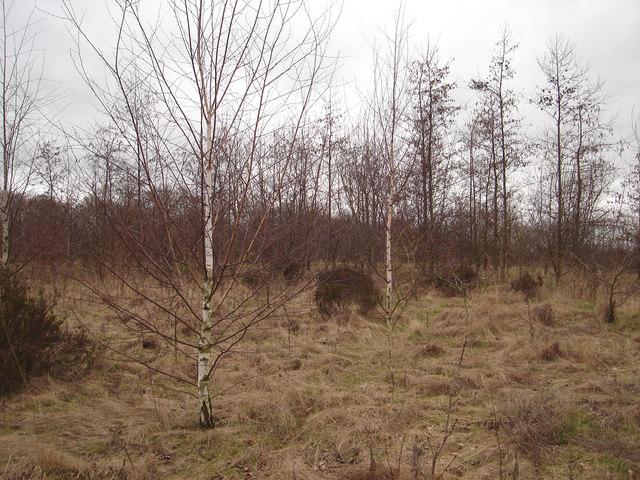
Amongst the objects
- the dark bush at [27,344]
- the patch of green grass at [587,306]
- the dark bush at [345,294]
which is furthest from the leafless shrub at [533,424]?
the patch of green grass at [587,306]

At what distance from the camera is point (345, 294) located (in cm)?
846

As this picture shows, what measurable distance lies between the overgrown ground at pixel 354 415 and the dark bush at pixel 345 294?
1963mm

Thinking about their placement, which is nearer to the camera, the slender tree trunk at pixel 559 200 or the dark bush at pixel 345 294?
the dark bush at pixel 345 294

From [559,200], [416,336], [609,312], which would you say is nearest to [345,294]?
[416,336]

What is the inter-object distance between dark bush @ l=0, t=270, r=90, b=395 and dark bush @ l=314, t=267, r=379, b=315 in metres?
4.59

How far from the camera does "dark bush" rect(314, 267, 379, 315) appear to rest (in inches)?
327

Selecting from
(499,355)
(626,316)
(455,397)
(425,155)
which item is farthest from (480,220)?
(455,397)

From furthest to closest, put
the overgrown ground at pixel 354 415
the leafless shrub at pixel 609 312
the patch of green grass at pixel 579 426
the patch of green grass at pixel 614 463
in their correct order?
the leafless shrub at pixel 609 312 < the patch of green grass at pixel 579 426 < the overgrown ground at pixel 354 415 < the patch of green grass at pixel 614 463

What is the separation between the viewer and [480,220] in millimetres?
16547

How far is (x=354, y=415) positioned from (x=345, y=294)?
4.96 m

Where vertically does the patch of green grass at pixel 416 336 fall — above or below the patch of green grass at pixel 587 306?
below

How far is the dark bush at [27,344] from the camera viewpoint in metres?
4.00

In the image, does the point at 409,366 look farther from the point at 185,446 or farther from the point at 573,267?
the point at 573,267

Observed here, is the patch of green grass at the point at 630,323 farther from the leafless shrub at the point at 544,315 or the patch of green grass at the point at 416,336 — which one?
the patch of green grass at the point at 416,336
